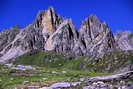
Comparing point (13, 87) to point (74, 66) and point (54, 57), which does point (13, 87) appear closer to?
point (74, 66)

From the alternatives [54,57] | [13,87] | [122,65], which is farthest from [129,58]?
[54,57]

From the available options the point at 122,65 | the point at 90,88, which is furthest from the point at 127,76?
the point at 122,65

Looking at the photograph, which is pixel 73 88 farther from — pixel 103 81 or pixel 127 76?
pixel 127 76

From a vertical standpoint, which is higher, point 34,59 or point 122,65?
point 34,59

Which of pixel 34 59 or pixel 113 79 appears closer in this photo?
pixel 113 79

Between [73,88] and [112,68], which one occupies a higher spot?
[112,68]

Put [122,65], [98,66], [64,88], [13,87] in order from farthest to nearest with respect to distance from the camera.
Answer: [98,66], [122,65], [13,87], [64,88]

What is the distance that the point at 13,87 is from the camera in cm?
3444

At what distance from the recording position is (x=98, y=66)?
107 m

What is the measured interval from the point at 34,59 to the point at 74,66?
2616 inches

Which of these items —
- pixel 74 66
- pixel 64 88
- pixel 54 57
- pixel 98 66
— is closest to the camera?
pixel 64 88

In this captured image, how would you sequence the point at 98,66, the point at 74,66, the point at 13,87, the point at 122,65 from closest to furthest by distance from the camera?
the point at 13,87
the point at 122,65
the point at 98,66
the point at 74,66

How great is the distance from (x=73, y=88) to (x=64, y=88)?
3.64 ft

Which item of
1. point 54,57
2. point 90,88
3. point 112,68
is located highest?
point 54,57
